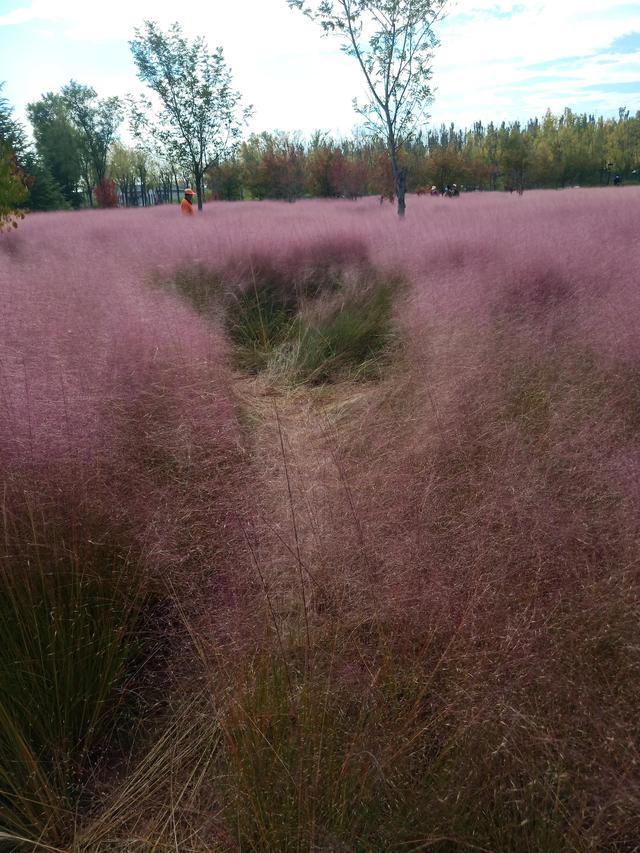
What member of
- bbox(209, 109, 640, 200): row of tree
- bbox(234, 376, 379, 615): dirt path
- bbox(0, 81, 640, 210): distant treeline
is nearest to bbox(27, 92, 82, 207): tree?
bbox(0, 81, 640, 210): distant treeline

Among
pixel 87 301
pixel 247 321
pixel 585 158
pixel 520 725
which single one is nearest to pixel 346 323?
pixel 247 321

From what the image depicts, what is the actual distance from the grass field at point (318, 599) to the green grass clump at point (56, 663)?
11 mm

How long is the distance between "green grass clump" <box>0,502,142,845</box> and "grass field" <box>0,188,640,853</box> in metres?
0.01

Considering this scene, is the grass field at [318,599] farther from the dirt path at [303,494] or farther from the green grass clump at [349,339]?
the green grass clump at [349,339]

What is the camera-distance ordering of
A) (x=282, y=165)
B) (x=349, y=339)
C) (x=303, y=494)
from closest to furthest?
(x=303, y=494) < (x=349, y=339) < (x=282, y=165)

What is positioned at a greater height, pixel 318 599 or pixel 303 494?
pixel 303 494

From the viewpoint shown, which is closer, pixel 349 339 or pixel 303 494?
pixel 303 494

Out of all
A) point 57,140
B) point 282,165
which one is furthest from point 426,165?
point 57,140

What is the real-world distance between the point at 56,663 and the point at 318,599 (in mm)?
805

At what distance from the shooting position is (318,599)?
63.5 inches

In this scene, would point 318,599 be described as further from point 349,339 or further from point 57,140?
point 57,140

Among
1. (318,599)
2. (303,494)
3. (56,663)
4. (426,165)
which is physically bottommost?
(56,663)

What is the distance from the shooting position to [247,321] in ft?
18.2

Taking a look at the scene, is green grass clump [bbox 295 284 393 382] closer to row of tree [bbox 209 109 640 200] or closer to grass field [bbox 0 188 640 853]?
grass field [bbox 0 188 640 853]
